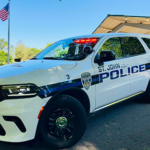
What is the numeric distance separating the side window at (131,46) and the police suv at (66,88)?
0.02 metres

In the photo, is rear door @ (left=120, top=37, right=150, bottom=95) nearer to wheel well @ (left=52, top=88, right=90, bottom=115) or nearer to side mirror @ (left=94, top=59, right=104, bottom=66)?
side mirror @ (left=94, top=59, right=104, bottom=66)

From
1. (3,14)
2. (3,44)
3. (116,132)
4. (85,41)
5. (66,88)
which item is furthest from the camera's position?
(3,44)

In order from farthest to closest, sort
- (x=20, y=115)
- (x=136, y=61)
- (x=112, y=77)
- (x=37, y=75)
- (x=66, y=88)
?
(x=136, y=61), (x=112, y=77), (x=66, y=88), (x=37, y=75), (x=20, y=115)

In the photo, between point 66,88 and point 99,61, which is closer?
point 66,88

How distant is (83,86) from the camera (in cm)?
260

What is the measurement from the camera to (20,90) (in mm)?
2053

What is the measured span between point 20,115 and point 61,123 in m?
0.64

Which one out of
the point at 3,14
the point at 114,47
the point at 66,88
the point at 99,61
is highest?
the point at 3,14

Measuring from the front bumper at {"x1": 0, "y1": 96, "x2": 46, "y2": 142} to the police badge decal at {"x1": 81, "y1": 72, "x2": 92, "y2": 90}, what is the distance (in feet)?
2.65

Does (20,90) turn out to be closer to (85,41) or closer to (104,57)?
(104,57)

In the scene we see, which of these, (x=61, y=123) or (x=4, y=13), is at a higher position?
(x=4, y=13)

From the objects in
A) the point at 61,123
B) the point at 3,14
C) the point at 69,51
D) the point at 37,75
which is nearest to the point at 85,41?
the point at 69,51

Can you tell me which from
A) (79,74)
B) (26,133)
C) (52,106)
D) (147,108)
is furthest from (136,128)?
(26,133)

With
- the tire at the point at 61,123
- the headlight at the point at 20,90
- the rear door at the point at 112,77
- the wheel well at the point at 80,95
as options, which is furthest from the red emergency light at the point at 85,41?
the headlight at the point at 20,90
